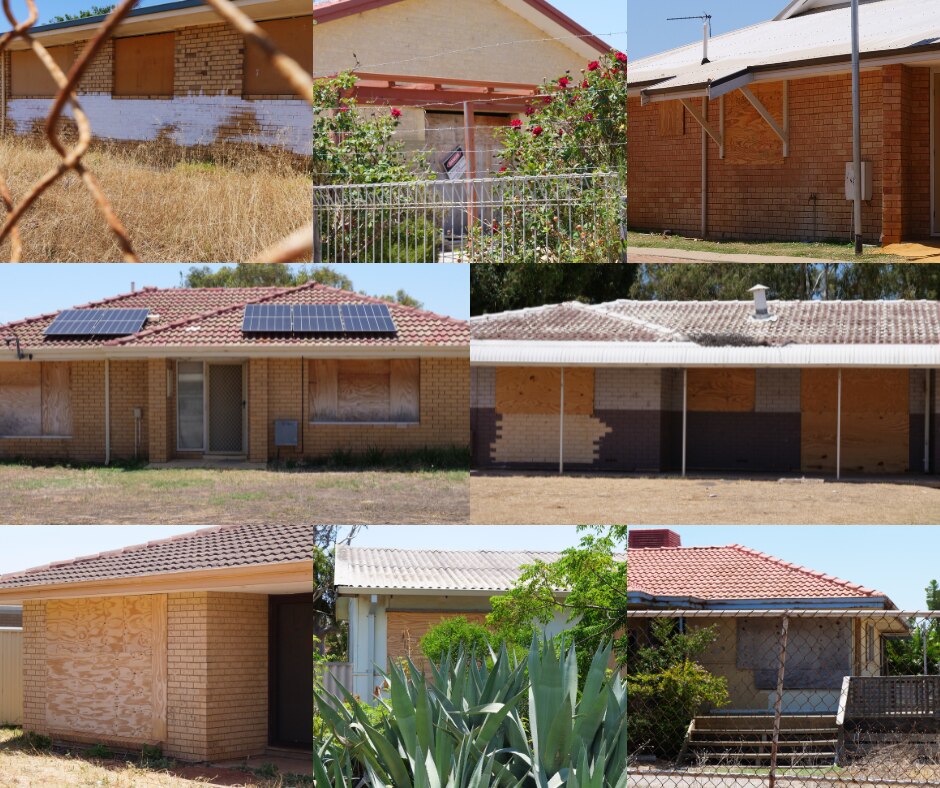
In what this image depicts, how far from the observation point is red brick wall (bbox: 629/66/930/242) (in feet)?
44.9

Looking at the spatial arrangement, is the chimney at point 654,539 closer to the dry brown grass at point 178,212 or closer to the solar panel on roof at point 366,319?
the solar panel on roof at point 366,319

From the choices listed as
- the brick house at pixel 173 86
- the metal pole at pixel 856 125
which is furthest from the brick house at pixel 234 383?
the metal pole at pixel 856 125

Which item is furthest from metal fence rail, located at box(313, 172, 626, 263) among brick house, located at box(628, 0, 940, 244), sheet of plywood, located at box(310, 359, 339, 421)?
sheet of plywood, located at box(310, 359, 339, 421)

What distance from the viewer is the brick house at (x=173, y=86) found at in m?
12.8

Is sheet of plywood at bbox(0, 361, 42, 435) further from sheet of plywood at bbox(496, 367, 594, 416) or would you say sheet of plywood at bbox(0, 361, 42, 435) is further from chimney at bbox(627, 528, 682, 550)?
chimney at bbox(627, 528, 682, 550)

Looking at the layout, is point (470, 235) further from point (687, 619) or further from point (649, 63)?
point (649, 63)

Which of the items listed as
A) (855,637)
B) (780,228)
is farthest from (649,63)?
(855,637)

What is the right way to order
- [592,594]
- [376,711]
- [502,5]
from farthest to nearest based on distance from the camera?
1. [502,5]
2. [592,594]
3. [376,711]

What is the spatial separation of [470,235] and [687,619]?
4.54 metres

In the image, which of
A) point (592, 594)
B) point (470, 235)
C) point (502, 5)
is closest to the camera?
point (592, 594)

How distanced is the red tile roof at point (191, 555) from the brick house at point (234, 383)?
12.3 feet

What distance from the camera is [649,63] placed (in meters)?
16.6

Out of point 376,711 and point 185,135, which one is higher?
point 185,135

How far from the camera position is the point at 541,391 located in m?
18.3
